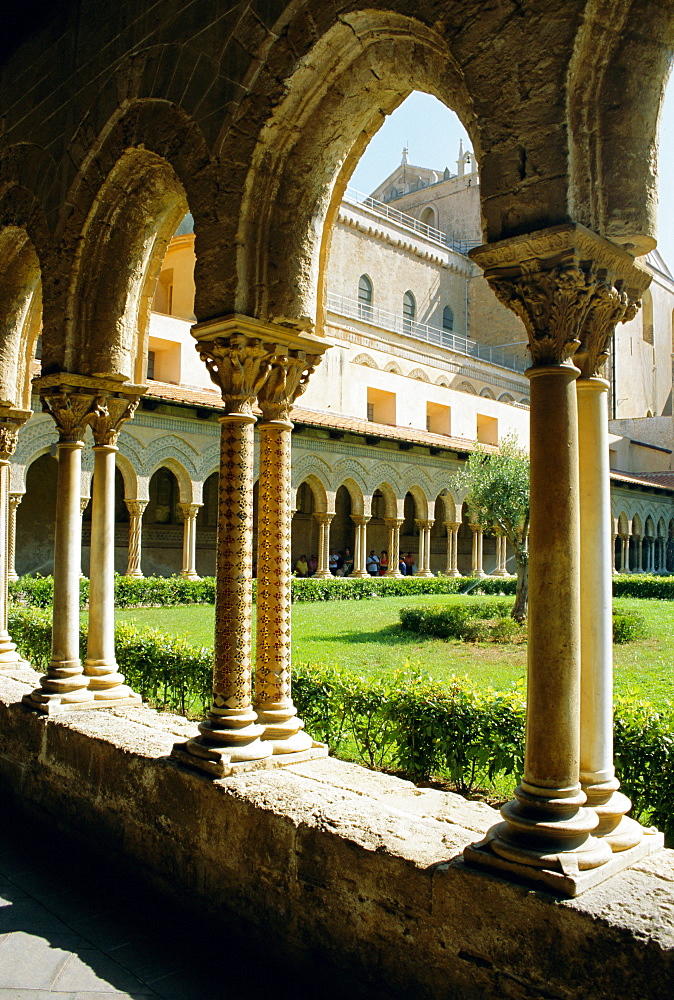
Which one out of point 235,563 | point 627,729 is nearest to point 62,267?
point 235,563

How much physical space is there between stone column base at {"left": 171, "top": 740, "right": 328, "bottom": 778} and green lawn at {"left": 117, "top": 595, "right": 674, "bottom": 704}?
10.4 feet

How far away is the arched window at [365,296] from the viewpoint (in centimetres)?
3422

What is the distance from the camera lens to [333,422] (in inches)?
862

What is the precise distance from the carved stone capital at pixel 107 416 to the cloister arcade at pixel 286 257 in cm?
1

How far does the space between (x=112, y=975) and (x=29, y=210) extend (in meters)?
4.46

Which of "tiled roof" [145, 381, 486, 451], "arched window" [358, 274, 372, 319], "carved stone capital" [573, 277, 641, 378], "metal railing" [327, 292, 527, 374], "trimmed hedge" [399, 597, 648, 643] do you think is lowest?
"trimmed hedge" [399, 597, 648, 643]

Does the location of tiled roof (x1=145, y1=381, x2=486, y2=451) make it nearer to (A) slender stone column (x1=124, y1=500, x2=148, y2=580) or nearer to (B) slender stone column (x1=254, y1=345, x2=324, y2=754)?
(A) slender stone column (x1=124, y1=500, x2=148, y2=580)

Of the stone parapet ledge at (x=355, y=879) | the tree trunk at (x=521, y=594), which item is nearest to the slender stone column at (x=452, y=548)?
the tree trunk at (x=521, y=594)

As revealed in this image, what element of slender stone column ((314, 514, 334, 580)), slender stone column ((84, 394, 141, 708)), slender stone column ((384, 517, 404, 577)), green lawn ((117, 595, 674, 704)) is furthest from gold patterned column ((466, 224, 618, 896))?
slender stone column ((384, 517, 404, 577))

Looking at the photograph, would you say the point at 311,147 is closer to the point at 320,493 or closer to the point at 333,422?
the point at 333,422

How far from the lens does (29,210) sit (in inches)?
209

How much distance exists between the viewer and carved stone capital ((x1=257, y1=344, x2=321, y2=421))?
12.8 feet

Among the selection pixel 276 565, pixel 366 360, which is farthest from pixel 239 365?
pixel 366 360

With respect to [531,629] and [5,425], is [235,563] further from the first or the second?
[5,425]
